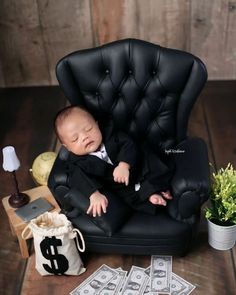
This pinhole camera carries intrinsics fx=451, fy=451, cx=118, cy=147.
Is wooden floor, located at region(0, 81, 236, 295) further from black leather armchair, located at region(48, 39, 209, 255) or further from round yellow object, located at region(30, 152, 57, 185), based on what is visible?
round yellow object, located at region(30, 152, 57, 185)

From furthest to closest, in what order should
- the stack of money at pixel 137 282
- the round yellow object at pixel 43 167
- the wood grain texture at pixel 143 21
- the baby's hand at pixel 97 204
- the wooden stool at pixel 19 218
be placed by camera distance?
the wood grain texture at pixel 143 21 → the round yellow object at pixel 43 167 → the wooden stool at pixel 19 218 → the stack of money at pixel 137 282 → the baby's hand at pixel 97 204

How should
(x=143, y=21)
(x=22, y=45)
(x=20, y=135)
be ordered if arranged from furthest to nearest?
(x=22, y=45) → (x=143, y=21) → (x=20, y=135)

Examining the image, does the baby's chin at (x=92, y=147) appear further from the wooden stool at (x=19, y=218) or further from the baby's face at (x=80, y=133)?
the wooden stool at (x=19, y=218)

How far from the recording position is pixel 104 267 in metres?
2.26

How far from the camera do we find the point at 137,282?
2174mm

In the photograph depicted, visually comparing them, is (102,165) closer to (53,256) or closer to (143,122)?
(143,122)

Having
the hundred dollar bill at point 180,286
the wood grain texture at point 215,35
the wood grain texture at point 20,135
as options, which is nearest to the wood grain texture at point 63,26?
the wood grain texture at point 20,135

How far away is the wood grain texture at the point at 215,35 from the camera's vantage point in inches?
140

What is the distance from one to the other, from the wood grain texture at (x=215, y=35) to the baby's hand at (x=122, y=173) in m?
1.97

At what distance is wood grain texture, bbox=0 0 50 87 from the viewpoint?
3.67 m

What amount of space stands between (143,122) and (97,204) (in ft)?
1.75

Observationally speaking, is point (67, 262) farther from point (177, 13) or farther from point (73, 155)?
point (177, 13)

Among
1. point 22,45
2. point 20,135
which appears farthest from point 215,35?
point 20,135

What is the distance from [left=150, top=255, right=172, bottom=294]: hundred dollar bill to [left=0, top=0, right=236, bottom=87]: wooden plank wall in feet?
6.68
